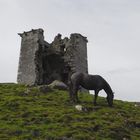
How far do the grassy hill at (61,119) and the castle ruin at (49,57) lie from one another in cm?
1816

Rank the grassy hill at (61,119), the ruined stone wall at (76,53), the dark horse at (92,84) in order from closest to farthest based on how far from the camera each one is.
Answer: the grassy hill at (61,119) → the dark horse at (92,84) → the ruined stone wall at (76,53)

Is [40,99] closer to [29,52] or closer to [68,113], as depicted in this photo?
[68,113]

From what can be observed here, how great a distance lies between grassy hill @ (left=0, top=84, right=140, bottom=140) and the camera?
29150 millimetres

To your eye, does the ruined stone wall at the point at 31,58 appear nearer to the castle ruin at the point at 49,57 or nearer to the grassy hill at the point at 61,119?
the castle ruin at the point at 49,57

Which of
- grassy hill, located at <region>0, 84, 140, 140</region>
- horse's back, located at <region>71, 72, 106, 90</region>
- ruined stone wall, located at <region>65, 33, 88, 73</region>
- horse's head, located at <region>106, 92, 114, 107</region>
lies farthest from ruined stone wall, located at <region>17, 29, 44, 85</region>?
horse's head, located at <region>106, 92, 114, 107</region>

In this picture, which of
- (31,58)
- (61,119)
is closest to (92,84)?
(61,119)

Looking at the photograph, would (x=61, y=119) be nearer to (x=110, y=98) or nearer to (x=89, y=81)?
(x=89, y=81)

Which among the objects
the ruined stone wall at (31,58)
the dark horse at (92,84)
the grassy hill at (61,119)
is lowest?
the grassy hill at (61,119)

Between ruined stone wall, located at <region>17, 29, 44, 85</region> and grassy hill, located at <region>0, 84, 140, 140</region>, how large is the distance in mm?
17391

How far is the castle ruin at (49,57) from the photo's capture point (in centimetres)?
6334

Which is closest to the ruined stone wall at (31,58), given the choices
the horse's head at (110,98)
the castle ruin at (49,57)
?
the castle ruin at (49,57)

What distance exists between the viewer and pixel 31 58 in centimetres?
6381

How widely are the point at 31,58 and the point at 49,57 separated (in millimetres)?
→ 3596

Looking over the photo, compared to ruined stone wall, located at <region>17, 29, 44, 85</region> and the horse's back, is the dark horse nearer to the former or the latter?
the horse's back
